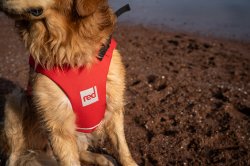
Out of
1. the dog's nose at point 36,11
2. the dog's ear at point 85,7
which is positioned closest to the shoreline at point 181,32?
the dog's ear at point 85,7

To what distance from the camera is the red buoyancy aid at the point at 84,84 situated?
10.3ft

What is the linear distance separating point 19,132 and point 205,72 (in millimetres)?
3441

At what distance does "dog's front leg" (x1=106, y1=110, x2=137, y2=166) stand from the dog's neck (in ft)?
2.37

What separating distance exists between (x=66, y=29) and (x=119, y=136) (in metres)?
1.26

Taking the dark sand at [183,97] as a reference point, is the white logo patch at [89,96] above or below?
above

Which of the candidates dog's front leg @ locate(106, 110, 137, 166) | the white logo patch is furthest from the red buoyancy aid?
dog's front leg @ locate(106, 110, 137, 166)

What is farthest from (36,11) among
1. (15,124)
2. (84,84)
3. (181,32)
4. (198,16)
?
(198,16)

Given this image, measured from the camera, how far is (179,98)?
5.14 meters

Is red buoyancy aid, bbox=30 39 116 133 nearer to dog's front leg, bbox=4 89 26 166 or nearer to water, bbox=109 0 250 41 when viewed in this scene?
dog's front leg, bbox=4 89 26 166

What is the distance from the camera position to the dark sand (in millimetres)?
4094

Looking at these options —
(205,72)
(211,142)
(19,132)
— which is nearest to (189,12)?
(205,72)

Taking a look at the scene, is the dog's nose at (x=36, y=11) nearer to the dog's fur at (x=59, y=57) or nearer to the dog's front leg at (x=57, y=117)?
the dog's fur at (x=59, y=57)

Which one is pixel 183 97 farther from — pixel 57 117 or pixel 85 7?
pixel 85 7

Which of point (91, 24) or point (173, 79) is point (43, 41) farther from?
point (173, 79)
